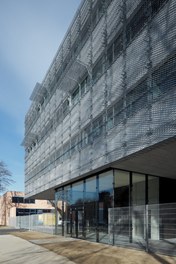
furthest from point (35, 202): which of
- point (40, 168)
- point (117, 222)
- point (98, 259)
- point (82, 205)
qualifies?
point (98, 259)

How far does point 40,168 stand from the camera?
35.4 m

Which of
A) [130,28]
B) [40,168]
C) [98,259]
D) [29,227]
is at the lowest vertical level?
[29,227]

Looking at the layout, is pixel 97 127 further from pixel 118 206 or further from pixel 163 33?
pixel 163 33

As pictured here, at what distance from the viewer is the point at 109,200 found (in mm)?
19719

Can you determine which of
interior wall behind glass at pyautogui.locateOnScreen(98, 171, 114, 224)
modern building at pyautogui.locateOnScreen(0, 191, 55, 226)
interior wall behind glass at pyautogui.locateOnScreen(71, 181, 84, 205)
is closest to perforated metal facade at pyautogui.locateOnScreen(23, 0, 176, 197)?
interior wall behind glass at pyautogui.locateOnScreen(71, 181, 84, 205)

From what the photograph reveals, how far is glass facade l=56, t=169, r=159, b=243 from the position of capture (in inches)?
693

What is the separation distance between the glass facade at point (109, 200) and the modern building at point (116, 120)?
2.2 inches

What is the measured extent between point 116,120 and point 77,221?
960cm

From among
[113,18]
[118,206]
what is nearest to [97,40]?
[113,18]

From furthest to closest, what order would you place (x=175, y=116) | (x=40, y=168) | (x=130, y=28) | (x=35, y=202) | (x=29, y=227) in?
(x=35, y=202) → (x=29, y=227) → (x=40, y=168) → (x=130, y=28) → (x=175, y=116)

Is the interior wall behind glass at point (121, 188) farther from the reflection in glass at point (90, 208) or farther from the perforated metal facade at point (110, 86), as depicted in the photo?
the reflection in glass at point (90, 208)

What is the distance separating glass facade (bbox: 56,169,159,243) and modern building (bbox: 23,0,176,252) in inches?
2.2

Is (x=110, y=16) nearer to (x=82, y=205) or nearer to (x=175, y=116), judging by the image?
(x=175, y=116)

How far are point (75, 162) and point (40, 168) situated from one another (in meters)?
12.5
